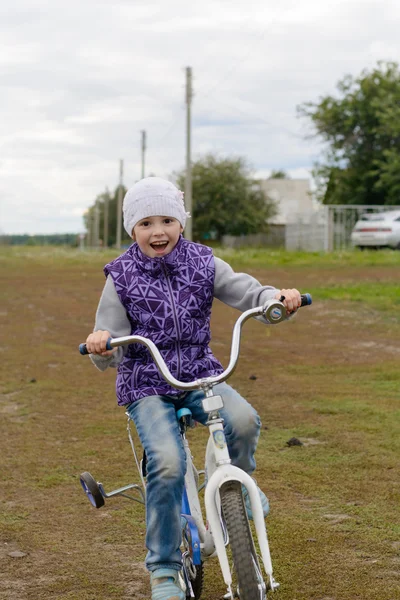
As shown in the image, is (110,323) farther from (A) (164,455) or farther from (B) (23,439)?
(B) (23,439)

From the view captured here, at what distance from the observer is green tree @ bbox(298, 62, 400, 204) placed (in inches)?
1683

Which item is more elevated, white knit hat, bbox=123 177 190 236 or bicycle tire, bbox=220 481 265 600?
white knit hat, bbox=123 177 190 236

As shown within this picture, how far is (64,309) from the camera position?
1678cm

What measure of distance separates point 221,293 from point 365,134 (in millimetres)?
42444

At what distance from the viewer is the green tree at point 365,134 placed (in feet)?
140

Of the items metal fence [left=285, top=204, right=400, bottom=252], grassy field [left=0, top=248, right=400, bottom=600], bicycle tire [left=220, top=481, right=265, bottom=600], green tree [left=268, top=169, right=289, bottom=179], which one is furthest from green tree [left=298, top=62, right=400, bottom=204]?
green tree [left=268, top=169, right=289, bottom=179]

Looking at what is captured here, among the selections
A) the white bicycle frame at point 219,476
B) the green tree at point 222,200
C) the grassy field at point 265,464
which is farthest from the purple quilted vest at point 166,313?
the green tree at point 222,200

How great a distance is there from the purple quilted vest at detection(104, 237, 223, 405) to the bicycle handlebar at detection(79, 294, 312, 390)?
19 cm

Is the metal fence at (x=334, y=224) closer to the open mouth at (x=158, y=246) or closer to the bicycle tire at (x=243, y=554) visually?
the open mouth at (x=158, y=246)

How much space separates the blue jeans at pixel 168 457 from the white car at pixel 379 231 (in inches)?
1145

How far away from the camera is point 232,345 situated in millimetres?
3182

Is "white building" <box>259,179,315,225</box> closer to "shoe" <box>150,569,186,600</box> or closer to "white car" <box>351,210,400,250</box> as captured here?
"white car" <box>351,210,400,250</box>

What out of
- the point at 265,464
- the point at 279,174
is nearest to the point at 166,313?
the point at 265,464

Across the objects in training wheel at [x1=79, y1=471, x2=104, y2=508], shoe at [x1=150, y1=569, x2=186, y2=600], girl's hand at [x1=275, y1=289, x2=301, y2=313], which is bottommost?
shoe at [x1=150, y1=569, x2=186, y2=600]
